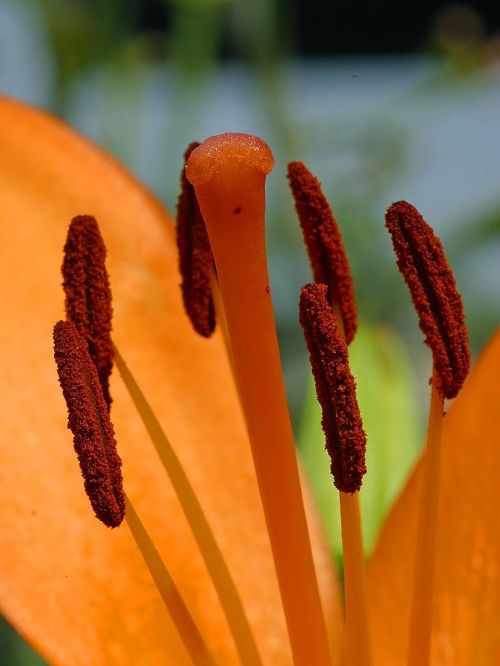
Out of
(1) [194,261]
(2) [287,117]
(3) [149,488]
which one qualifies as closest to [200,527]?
(3) [149,488]

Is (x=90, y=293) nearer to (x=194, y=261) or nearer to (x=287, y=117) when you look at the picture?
(x=194, y=261)

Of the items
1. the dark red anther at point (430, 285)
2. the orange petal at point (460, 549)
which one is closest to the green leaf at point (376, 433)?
the orange petal at point (460, 549)

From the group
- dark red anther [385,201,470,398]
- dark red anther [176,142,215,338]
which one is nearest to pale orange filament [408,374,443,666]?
dark red anther [385,201,470,398]

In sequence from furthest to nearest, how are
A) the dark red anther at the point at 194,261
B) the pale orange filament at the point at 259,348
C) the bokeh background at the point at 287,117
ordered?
1. the bokeh background at the point at 287,117
2. the dark red anther at the point at 194,261
3. the pale orange filament at the point at 259,348

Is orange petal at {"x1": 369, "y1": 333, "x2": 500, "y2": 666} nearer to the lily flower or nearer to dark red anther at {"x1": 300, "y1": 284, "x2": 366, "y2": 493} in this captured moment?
the lily flower

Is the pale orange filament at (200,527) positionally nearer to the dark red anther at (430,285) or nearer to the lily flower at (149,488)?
the lily flower at (149,488)

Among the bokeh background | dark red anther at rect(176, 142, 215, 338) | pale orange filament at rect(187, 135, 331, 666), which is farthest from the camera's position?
the bokeh background
